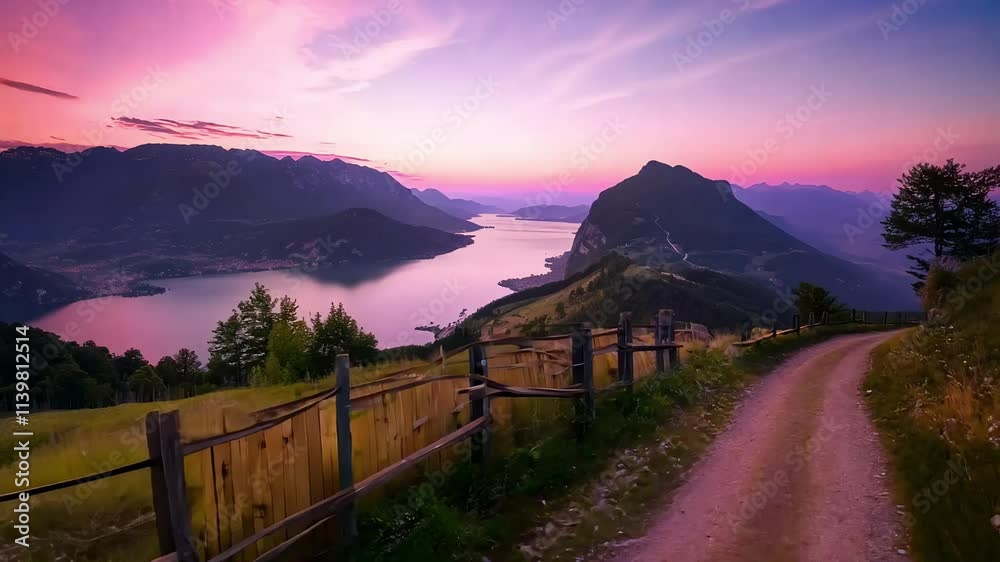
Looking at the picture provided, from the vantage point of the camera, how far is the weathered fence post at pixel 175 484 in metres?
3.73

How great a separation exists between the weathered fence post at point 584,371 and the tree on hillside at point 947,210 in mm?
44222

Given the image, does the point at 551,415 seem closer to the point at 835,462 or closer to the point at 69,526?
the point at 835,462

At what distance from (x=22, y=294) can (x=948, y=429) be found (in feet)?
830

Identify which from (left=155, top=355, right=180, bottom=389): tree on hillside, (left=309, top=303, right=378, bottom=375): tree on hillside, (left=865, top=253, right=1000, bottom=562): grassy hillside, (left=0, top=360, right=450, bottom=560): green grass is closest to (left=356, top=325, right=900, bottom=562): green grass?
(left=0, top=360, right=450, bottom=560): green grass

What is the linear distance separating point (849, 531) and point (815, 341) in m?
22.1

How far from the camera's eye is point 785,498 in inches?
257

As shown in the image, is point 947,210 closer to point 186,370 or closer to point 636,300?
point 636,300

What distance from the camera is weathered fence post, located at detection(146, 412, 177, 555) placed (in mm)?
3717

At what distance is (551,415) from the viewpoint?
9.04 m

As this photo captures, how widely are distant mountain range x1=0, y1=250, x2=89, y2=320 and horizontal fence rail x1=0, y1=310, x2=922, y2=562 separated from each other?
228879 millimetres

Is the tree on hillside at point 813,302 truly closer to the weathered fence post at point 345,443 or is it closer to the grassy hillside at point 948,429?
the grassy hillside at point 948,429

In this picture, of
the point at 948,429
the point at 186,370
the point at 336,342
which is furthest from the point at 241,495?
the point at 186,370

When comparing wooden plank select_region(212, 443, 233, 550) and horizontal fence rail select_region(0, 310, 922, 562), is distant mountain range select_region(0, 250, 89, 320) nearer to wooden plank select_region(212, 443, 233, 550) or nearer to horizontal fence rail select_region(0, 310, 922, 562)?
horizontal fence rail select_region(0, 310, 922, 562)

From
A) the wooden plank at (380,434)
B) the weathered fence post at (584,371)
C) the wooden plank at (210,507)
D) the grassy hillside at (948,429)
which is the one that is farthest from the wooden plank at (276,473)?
the grassy hillside at (948,429)
